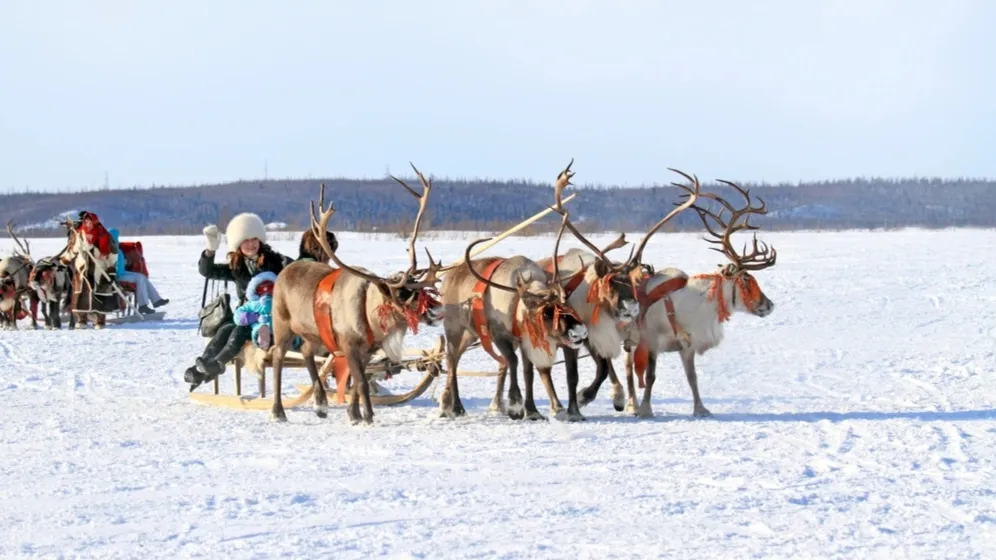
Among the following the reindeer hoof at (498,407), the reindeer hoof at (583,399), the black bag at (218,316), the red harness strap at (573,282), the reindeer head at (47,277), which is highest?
the red harness strap at (573,282)

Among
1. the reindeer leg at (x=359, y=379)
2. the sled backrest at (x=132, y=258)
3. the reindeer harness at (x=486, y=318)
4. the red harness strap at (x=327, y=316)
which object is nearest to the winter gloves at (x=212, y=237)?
the red harness strap at (x=327, y=316)

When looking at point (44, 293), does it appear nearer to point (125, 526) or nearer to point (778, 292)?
point (778, 292)

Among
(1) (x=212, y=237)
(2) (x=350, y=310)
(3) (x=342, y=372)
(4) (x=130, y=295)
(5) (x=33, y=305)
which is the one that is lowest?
(5) (x=33, y=305)

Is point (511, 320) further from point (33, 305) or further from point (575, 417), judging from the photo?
point (33, 305)

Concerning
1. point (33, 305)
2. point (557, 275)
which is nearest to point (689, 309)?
point (557, 275)

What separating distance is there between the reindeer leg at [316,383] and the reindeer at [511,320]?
101 centimetres

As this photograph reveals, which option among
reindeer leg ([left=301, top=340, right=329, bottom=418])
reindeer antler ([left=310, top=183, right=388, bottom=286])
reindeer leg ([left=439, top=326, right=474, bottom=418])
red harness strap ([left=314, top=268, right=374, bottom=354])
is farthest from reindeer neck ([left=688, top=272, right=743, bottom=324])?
reindeer leg ([left=301, top=340, right=329, bottom=418])

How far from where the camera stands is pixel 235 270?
39.6ft

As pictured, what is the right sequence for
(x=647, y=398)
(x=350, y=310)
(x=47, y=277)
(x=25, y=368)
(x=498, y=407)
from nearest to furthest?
1. (x=350, y=310)
2. (x=647, y=398)
3. (x=498, y=407)
4. (x=25, y=368)
5. (x=47, y=277)

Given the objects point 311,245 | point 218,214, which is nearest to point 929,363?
point 311,245

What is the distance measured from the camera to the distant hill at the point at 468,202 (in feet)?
392

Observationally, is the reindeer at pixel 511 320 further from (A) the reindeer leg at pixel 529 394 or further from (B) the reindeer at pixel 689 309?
(B) the reindeer at pixel 689 309

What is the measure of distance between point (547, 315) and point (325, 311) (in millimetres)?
1790

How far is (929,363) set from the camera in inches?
598
